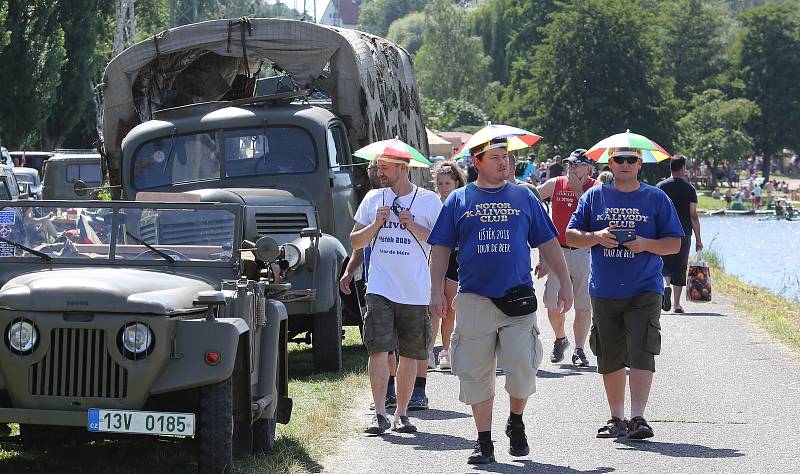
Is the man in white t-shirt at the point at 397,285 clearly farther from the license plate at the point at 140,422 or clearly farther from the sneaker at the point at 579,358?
the sneaker at the point at 579,358

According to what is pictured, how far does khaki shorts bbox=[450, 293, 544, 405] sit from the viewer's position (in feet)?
28.8

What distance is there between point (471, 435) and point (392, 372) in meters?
1.01

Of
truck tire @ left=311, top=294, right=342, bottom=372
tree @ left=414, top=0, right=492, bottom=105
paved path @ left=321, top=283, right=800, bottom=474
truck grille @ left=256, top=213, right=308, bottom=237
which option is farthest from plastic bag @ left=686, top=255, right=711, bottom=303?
tree @ left=414, top=0, right=492, bottom=105

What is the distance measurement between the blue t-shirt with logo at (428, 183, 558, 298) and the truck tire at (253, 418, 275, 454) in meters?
1.39

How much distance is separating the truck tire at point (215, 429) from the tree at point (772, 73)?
3740 inches

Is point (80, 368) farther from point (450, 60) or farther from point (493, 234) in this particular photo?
point (450, 60)

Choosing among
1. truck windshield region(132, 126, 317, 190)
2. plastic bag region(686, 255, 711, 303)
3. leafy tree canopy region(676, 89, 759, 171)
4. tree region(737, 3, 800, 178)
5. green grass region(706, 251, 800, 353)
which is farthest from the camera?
tree region(737, 3, 800, 178)

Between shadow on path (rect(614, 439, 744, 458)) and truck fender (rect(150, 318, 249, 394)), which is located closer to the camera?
truck fender (rect(150, 318, 249, 394))

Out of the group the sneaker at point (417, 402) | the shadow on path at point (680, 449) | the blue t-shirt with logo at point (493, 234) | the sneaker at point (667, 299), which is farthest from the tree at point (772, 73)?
the blue t-shirt with logo at point (493, 234)

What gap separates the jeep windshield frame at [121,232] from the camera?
28.7 feet

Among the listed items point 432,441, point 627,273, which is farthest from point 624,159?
point 432,441

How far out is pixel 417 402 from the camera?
11.0m

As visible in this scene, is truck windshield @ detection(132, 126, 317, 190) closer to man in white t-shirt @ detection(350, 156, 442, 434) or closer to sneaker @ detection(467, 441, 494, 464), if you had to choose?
man in white t-shirt @ detection(350, 156, 442, 434)

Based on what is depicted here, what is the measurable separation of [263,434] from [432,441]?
139cm
